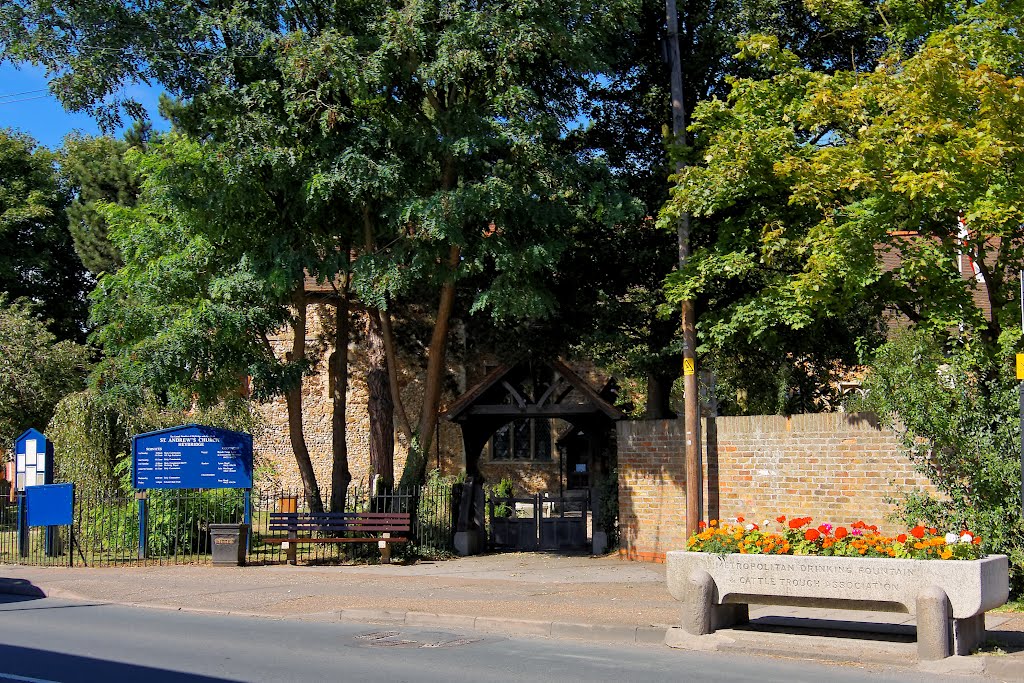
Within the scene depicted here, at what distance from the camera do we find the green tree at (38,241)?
38375 mm

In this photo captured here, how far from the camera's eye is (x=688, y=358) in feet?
52.1

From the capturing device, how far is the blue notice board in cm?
1883

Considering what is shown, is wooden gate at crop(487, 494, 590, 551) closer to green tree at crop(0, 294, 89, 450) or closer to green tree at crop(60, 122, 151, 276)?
green tree at crop(0, 294, 89, 450)

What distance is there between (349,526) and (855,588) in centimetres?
1079

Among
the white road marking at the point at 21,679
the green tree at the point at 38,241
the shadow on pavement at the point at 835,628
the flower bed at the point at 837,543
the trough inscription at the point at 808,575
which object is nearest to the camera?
the white road marking at the point at 21,679

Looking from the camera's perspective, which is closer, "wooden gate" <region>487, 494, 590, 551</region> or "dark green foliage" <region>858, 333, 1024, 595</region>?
"dark green foliage" <region>858, 333, 1024, 595</region>

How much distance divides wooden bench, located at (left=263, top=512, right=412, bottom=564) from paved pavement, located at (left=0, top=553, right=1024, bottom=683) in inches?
17.5

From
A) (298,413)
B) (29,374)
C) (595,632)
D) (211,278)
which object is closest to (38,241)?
(29,374)

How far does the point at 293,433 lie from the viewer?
67.3 feet

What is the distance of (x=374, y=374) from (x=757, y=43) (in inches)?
511

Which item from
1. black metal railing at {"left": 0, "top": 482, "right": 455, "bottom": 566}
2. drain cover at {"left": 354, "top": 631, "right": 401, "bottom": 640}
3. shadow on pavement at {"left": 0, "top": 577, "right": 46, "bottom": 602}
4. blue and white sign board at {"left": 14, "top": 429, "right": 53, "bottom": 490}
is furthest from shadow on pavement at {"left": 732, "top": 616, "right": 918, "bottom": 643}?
blue and white sign board at {"left": 14, "top": 429, "right": 53, "bottom": 490}

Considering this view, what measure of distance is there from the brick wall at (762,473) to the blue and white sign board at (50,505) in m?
9.93

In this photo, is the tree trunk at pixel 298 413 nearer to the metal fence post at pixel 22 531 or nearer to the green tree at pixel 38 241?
the metal fence post at pixel 22 531

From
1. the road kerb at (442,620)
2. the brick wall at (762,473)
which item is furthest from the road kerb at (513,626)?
the brick wall at (762,473)
